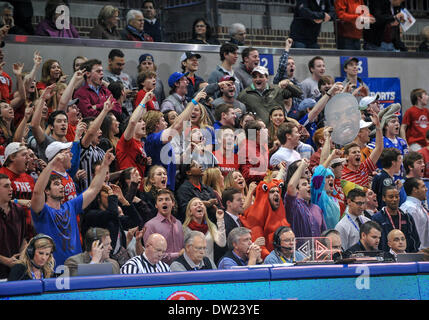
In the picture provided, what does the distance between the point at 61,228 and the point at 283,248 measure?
2.09m

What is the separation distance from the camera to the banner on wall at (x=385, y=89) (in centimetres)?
1355

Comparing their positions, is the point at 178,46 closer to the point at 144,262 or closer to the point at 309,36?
the point at 309,36

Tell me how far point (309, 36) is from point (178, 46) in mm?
2446

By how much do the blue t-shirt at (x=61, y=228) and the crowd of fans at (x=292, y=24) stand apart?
4.12 meters

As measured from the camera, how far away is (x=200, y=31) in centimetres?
1220

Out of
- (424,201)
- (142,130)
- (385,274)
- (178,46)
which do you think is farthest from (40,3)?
(385,274)

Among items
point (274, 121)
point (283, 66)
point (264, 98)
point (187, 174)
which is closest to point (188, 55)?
point (264, 98)

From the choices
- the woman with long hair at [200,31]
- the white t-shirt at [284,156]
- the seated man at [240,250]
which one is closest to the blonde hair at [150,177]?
the seated man at [240,250]

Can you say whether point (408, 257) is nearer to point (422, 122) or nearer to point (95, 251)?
point (95, 251)

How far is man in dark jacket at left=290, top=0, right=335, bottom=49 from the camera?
504 inches

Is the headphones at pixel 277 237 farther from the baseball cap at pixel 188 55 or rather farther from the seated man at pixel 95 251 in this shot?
the baseball cap at pixel 188 55

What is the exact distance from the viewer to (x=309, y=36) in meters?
13.2

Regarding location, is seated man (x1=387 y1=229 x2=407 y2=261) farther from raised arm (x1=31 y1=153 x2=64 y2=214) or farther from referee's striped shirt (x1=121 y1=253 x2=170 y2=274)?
raised arm (x1=31 y1=153 x2=64 y2=214)
